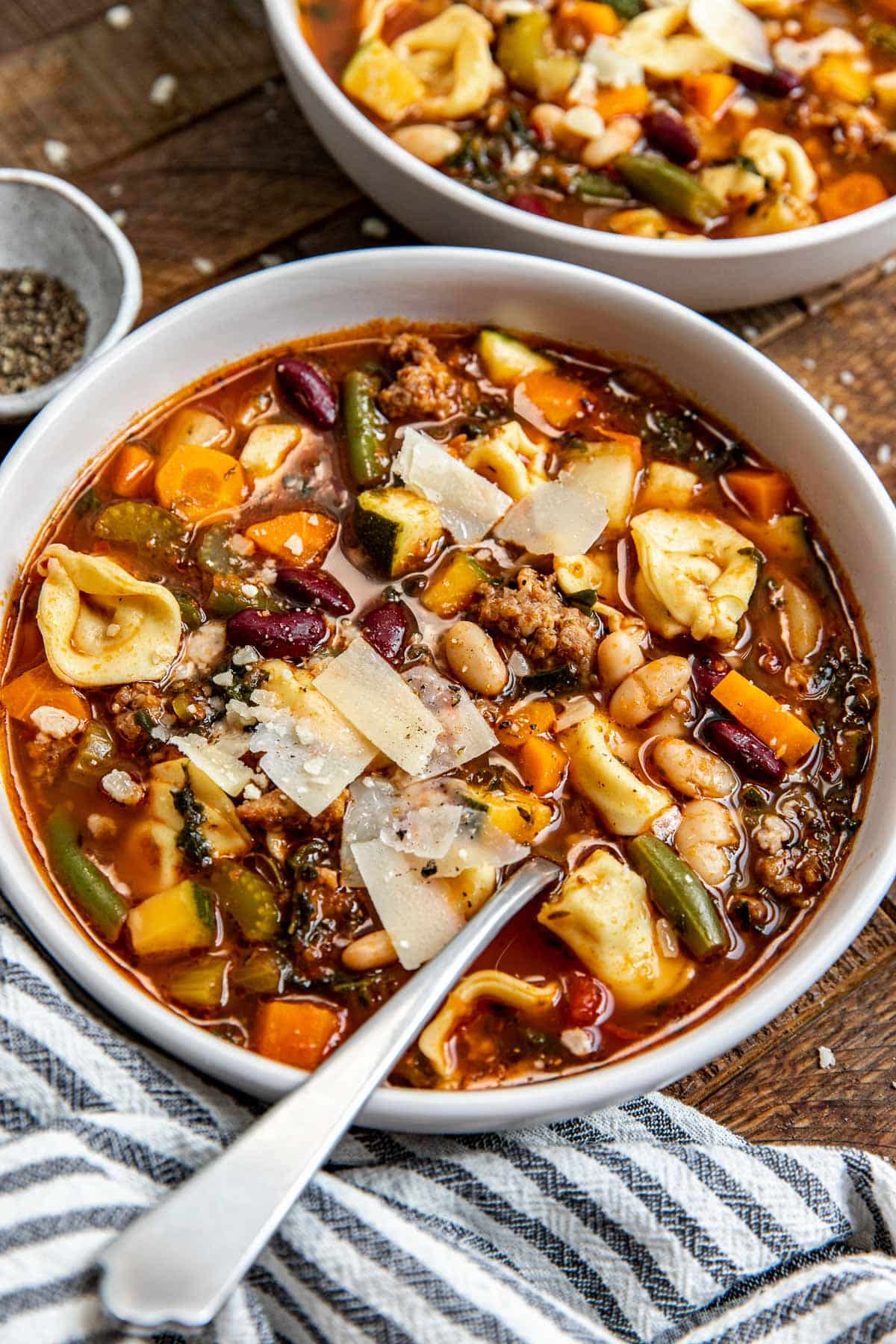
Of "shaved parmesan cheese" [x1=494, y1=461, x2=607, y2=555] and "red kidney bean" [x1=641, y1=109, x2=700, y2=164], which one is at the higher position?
"red kidney bean" [x1=641, y1=109, x2=700, y2=164]

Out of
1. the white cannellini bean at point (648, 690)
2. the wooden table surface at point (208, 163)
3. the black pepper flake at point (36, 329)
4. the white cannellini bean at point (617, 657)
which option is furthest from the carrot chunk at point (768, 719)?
the black pepper flake at point (36, 329)

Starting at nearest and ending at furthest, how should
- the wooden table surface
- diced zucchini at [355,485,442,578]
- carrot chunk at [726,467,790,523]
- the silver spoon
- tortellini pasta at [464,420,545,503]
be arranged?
1. the silver spoon
2. diced zucchini at [355,485,442,578]
3. tortellini pasta at [464,420,545,503]
4. carrot chunk at [726,467,790,523]
5. the wooden table surface

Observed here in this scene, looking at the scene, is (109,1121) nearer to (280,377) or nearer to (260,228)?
(280,377)

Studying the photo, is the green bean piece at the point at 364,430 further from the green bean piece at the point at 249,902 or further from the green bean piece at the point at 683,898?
the green bean piece at the point at 683,898

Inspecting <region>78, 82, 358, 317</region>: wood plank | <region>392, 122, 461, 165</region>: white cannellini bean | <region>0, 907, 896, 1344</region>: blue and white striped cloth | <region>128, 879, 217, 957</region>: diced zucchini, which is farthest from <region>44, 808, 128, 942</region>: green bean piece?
<region>392, 122, 461, 165</region>: white cannellini bean

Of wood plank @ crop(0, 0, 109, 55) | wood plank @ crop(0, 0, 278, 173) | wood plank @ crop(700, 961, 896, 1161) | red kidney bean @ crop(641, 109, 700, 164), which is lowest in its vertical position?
wood plank @ crop(700, 961, 896, 1161)

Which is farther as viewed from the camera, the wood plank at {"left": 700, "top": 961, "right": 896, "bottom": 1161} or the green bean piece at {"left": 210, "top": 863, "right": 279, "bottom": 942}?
the wood plank at {"left": 700, "top": 961, "right": 896, "bottom": 1161}

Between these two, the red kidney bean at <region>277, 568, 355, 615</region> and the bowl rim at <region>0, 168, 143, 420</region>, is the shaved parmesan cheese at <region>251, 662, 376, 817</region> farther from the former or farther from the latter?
the bowl rim at <region>0, 168, 143, 420</region>
